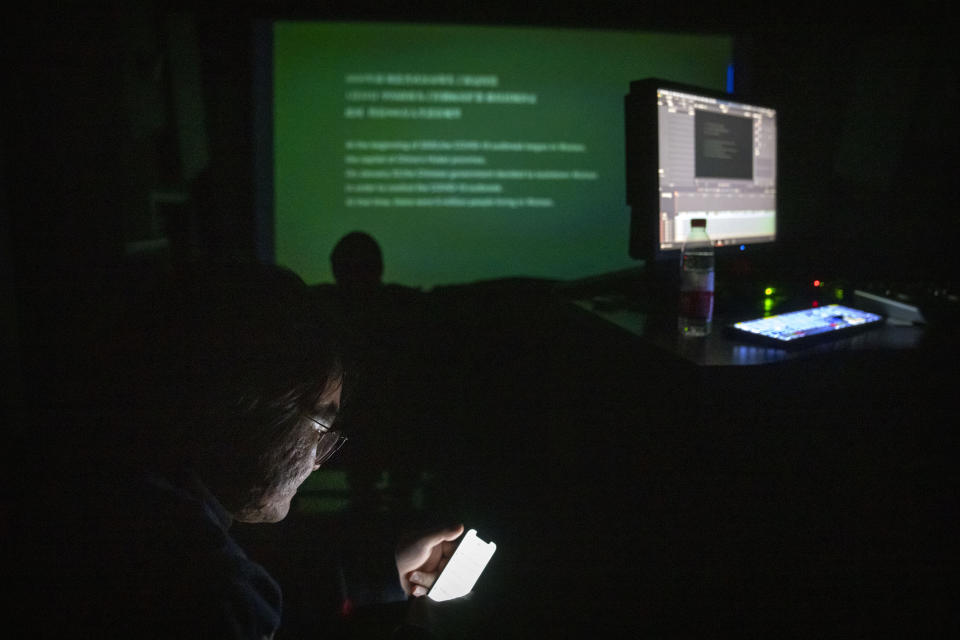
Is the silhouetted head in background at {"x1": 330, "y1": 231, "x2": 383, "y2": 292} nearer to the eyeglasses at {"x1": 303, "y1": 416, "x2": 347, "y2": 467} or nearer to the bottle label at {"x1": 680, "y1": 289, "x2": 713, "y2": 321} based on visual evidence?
the bottle label at {"x1": 680, "y1": 289, "x2": 713, "y2": 321}

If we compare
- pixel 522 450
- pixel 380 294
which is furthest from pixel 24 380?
pixel 522 450

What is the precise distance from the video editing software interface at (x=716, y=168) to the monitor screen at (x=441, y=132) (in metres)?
1.29

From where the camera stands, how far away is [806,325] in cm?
116

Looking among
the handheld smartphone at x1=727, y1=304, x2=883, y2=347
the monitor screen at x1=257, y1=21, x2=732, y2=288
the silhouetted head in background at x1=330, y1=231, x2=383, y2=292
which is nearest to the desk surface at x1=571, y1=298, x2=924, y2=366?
the handheld smartphone at x1=727, y1=304, x2=883, y2=347

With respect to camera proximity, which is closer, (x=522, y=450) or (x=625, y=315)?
A: (x=625, y=315)

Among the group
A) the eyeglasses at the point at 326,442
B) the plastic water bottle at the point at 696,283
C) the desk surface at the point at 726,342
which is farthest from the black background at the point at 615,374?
the eyeglasses at the point at 326,442

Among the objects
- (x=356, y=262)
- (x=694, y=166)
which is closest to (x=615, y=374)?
(x=694, y=166)

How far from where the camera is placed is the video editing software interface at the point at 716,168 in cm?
134

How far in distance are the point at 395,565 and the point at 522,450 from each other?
0.73 meters

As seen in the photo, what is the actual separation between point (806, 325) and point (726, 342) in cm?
17

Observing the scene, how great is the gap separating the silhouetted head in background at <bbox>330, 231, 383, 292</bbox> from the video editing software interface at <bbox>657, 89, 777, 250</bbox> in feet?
3.33

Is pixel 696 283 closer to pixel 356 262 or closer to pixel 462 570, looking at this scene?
pixel 462 570

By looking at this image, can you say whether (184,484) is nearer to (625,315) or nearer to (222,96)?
(625,315)

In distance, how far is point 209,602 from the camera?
1.61ft
